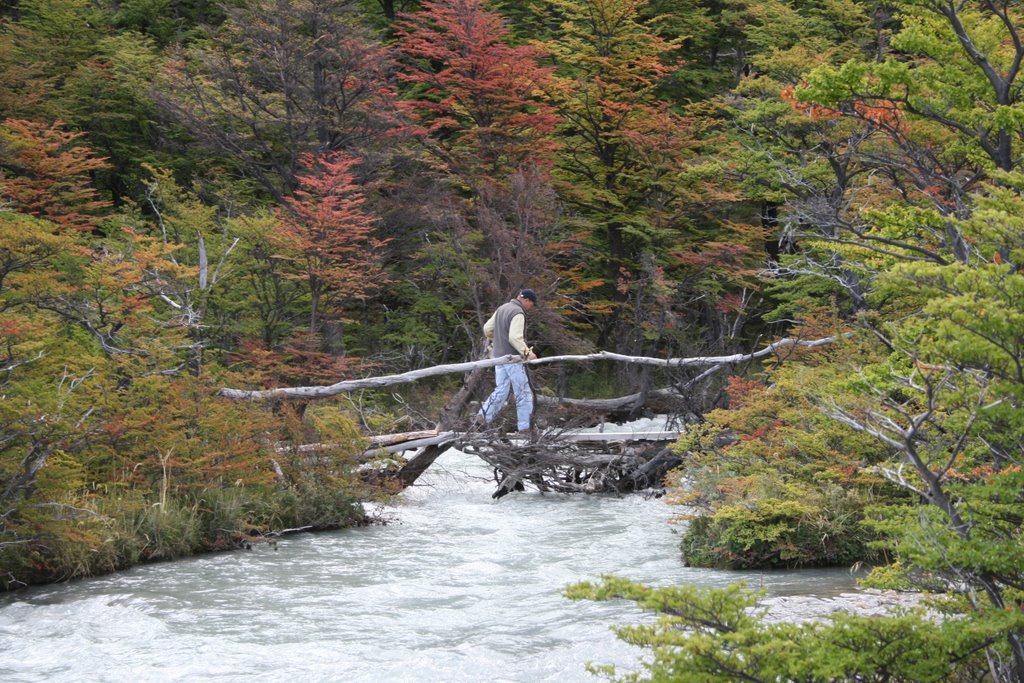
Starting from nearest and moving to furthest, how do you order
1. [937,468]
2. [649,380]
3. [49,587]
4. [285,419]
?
1. [937,468]
2. [49,587]
3. [285,419]
4. [649,380]

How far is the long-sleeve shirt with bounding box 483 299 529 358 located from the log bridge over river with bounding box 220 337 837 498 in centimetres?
52

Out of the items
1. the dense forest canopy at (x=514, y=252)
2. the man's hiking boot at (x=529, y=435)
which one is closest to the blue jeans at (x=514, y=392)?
the man's hiking boot at (x=529, y=435)

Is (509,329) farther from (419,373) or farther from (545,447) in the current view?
(545,447)

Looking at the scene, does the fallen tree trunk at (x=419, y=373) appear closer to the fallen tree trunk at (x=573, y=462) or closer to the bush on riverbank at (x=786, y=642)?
the fallen tree trunk at (x=573, y=462)

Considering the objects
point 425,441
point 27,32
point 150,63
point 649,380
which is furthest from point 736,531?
point 27,32

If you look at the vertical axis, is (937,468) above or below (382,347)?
above

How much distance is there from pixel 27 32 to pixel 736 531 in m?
19.6

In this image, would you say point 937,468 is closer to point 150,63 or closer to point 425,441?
point 425,441

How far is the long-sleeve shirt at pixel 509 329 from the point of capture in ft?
41.8

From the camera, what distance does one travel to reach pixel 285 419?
1217 cm

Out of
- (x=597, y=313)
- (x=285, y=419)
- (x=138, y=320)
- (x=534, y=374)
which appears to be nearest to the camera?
(x=138, y=320)

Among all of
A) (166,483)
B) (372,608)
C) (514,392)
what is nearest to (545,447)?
(514,392)

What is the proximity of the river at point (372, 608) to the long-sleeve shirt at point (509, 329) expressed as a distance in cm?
217

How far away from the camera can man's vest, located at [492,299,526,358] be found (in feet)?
42.7
